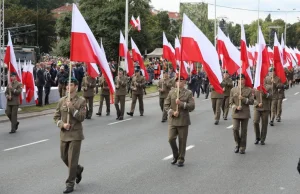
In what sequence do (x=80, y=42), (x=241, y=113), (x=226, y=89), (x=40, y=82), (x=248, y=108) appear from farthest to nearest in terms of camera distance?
1. (x=40, y=82)
2. (x=226, y=89)
3. (x=248, y=108)
4. (x=241, y=113)
5. (x=80, y=42)

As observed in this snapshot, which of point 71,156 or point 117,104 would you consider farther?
point 117,104

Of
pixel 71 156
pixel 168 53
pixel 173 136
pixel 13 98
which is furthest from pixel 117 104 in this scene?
pixel 71 156

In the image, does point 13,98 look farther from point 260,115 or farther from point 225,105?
point 225,105

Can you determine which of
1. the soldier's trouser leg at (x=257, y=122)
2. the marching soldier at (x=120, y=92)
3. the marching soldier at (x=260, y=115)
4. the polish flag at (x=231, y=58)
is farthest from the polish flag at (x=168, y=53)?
the soldier's trouser leg at (x=257, y=122)

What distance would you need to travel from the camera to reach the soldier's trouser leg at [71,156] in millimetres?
8180

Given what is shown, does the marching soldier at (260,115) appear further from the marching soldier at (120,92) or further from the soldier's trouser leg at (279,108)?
the marching soldier at (120,92)

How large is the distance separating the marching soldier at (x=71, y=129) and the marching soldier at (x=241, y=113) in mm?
4656

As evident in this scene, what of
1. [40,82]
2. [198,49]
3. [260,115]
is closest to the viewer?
[198,49]

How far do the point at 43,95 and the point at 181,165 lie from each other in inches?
574

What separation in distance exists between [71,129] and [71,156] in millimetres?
454

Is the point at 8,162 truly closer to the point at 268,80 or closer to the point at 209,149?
the point at 209,149

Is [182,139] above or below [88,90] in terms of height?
below

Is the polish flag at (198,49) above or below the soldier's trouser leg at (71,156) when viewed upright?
above

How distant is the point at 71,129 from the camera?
8.34 meters
